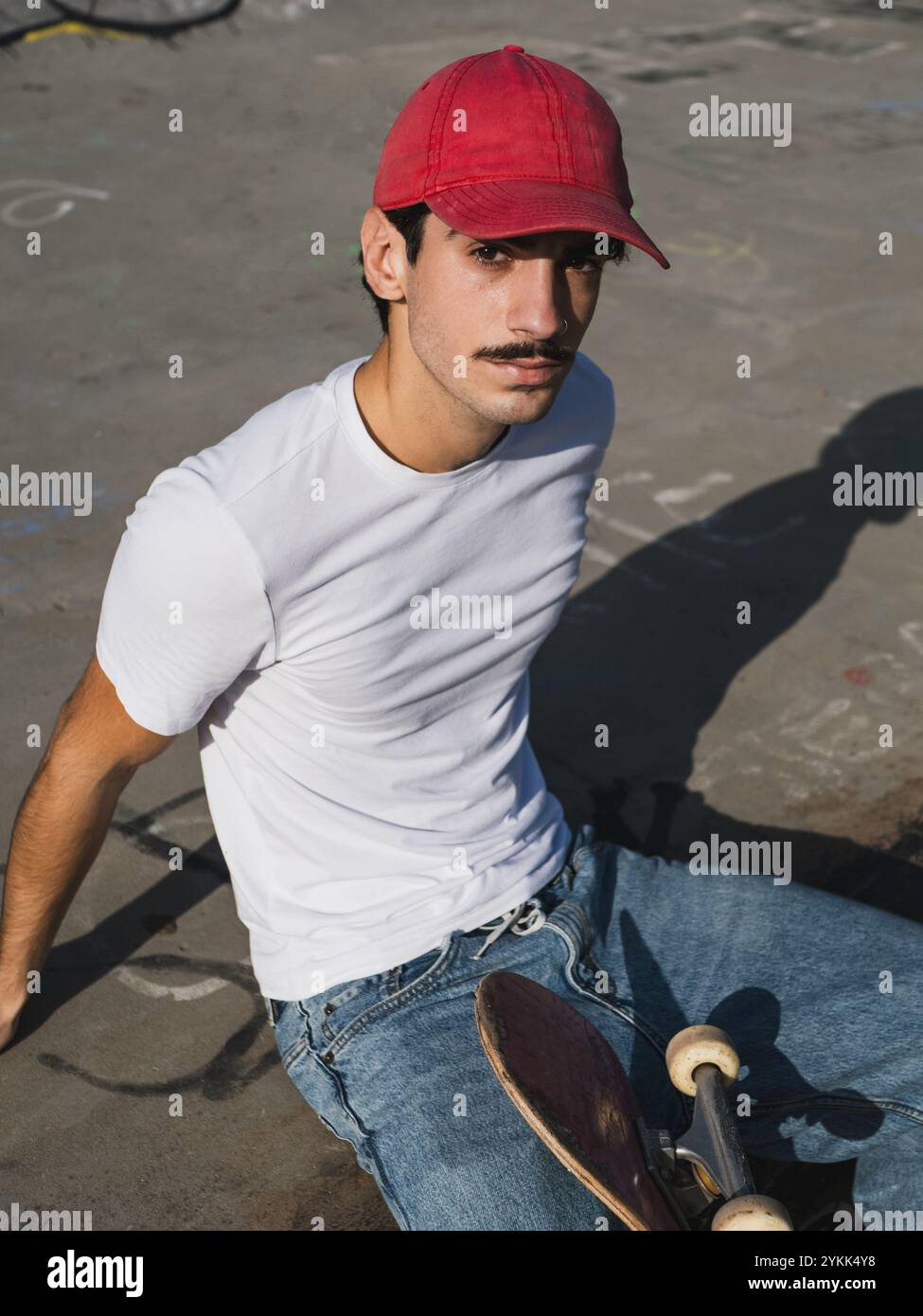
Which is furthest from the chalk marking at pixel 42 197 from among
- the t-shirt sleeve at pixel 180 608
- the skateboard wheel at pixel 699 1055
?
the skateboard wheel at pixel 699 1055

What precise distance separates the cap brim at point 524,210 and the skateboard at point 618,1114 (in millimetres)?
1137

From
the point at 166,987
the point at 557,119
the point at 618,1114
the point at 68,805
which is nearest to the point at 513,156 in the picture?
the point at 557,119

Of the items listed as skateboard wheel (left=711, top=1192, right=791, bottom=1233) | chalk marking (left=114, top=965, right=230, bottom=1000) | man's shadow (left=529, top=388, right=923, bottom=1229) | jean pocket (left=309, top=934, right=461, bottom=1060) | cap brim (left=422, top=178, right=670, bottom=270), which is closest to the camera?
skateboard wheel (left=711, top=1192, right=791, bottom=1233)

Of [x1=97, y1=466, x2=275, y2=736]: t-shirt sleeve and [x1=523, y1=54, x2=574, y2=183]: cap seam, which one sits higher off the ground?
[x1=523, y1=54, x2=574, y2=183]: cap seam

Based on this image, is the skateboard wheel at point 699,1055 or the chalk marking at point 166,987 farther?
the chalk marking at point 166,987

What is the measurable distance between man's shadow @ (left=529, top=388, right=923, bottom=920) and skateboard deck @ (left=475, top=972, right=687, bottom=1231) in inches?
49.8

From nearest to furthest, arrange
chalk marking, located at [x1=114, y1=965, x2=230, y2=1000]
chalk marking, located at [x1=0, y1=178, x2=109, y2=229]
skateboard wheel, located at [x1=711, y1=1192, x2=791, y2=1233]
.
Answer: skateboard wheel, located at [x1=711, y1=1192, x2=791, y2=1233], chalk marking, located at [x1=114, y1=965, x2=230, y2=1000], chalk marking, located at [x1=0, y1=178, x2=109, y2=229]

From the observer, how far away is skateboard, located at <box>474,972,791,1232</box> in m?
2.00

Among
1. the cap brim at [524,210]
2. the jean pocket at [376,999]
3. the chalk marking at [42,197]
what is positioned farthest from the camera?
the chalk marking at [42,197]

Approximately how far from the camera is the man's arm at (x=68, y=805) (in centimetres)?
227

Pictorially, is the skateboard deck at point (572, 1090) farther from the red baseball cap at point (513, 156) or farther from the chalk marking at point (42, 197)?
the chalk marking at point (42, 197)

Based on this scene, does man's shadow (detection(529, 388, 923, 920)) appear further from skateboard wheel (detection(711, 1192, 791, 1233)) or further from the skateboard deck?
skateboard wheel (detection(711, 1192, 791, 1233))

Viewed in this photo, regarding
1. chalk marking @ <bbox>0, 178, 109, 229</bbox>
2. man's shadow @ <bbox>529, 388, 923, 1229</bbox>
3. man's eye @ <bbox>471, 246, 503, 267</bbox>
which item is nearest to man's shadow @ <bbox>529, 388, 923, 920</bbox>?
man's shadow @ <bbox>529, 388, 923, 1229</bbox>

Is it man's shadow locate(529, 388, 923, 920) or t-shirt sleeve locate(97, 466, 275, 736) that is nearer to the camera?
t-shirt sleeve locate(97, 466, 275, 736)
